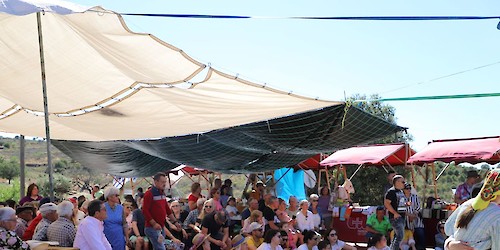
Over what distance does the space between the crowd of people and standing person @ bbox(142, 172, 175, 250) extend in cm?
1

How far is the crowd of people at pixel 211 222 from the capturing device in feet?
14.4

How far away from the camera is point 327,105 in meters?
8.98

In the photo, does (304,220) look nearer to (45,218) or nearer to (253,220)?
(253,220)

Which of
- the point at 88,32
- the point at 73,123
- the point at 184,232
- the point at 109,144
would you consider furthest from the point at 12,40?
the point at 109,144

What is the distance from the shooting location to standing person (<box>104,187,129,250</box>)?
8.08 metres

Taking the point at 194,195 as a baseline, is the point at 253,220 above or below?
below

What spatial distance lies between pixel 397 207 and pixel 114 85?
5.26 m

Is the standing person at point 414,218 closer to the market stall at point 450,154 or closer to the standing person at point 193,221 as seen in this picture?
the market stall at point 450,154

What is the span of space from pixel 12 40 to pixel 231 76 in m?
2.48

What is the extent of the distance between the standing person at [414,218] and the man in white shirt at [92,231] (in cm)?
612

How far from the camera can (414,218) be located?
1160 cm

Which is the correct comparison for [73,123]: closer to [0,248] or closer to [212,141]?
[212,141]

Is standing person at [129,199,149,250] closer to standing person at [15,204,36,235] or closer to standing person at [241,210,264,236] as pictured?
standing person at [241,210,264,236]

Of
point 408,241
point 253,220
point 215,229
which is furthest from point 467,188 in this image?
point 215,229
